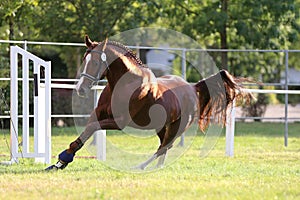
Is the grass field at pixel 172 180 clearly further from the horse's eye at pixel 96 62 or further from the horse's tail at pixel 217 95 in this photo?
the horse's eye at pixel 96 62

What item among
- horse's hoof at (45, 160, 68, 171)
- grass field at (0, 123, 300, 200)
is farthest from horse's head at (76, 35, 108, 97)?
grass field at (0, 123, 300, 200)

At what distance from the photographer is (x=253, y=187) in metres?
6.86

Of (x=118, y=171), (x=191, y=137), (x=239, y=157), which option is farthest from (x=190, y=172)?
(x=191, y=137)

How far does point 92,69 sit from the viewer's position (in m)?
7.65

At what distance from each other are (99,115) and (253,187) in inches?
84.7

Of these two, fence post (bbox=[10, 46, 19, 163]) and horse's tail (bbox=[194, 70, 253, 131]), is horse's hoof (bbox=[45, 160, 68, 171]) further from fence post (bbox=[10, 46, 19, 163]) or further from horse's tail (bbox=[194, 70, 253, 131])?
horse's tail (bbox=[194, 70, 253, 131])

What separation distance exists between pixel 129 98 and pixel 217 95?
2427 mm

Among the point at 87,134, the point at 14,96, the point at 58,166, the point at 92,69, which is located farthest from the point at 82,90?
the point at 14,96

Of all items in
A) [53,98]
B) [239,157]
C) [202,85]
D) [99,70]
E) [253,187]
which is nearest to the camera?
[253,187]

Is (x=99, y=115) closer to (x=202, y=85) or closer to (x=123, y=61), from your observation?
(x=123, y=61)

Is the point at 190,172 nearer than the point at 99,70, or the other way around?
the point at 99,70

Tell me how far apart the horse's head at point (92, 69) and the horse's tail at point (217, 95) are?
247 centimetres

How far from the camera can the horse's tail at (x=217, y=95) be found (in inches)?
391

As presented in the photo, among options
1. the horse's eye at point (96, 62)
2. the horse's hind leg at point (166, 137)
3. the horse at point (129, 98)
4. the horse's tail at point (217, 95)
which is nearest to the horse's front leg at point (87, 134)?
the horse at point (129, 98)
